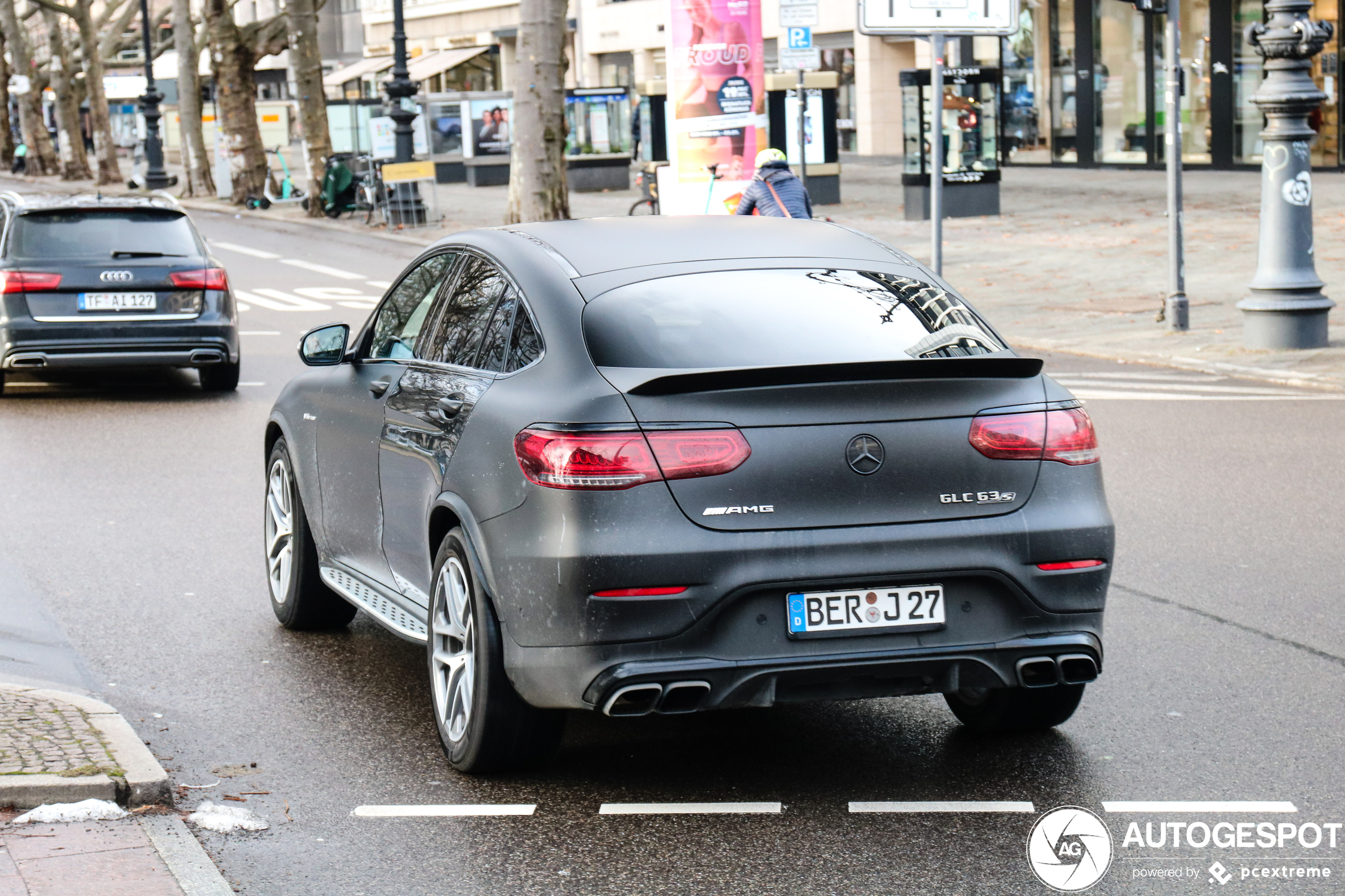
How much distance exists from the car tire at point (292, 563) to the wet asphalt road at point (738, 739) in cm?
8

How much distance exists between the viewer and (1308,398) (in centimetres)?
1281

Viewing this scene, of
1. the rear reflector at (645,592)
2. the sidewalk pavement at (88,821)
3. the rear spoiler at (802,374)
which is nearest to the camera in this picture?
the sidewalk pavement at (88,821)

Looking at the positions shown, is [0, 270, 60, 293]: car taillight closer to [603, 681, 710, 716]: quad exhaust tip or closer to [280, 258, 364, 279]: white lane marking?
[603, 681, 710, 716]: quad exhaust tip

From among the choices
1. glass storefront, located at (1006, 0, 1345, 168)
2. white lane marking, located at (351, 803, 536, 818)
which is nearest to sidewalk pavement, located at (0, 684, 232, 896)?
white lane marking, located at (351, 803, 536, 818)

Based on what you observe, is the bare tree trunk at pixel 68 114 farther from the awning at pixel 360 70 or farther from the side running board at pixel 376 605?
the side running board at pixel 376 605

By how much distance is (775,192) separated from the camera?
1695 cm

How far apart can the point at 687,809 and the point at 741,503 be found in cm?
88

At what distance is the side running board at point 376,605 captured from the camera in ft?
18.9

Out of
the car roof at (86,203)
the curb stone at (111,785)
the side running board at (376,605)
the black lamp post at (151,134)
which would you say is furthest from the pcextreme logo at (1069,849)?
the black lamp post at (151,134)

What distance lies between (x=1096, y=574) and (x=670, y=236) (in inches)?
67.5

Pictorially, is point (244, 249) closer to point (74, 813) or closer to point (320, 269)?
point (320, 269)

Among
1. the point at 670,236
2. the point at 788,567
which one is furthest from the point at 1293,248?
the point at 788,567

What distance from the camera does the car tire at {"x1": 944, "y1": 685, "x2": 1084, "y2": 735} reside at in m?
5.54

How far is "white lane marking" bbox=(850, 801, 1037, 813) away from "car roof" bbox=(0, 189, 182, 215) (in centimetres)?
1052
